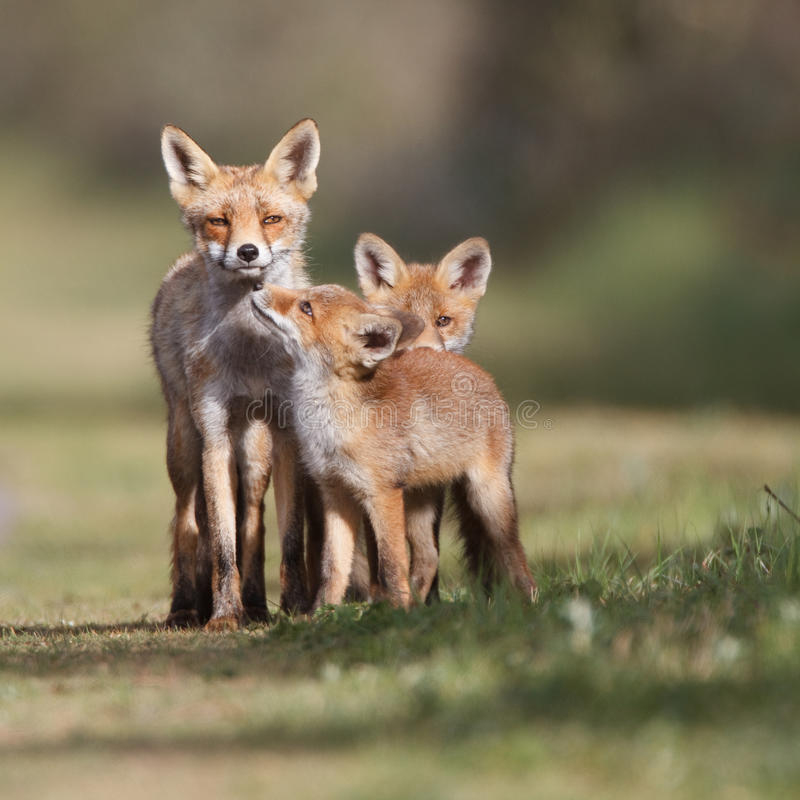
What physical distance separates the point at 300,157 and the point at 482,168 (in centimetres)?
1978

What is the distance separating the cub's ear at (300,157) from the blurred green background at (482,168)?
9853mm

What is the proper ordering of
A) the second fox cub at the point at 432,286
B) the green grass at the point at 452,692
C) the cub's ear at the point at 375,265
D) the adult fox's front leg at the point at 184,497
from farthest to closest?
the cub's ear at the point at 375,265, the second fox cub at the point at 432,286, the adult fox's front leg at the point at 184,497, the green grass at the point at 452,692

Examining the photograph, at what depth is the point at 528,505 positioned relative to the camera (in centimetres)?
1107

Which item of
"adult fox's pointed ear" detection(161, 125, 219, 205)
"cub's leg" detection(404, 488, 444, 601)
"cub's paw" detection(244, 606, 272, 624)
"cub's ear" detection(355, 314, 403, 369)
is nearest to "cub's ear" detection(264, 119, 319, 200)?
"adult fox's pointed ear" detection(161, 125, 219, 205)

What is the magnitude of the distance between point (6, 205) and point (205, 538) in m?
27.6

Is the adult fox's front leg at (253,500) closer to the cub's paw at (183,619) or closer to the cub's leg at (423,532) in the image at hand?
the cub's paw at (183,619)

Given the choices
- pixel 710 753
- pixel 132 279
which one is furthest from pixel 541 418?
pixel 132 279

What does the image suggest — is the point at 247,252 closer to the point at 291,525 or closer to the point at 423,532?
the point at 291,525

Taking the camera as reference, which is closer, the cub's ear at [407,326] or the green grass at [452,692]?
the green grass at [452,692]

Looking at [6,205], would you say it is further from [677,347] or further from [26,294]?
[677,347]

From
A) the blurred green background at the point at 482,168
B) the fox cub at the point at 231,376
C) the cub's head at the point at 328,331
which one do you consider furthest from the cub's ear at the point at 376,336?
the blurred green background at the point at 482,168

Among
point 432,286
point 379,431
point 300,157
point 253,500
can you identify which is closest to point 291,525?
point 253,500

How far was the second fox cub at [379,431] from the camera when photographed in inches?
229

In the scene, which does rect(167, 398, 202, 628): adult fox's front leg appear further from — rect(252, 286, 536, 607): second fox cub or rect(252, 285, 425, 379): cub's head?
rect(252, 285, 425, 379): cub's head
